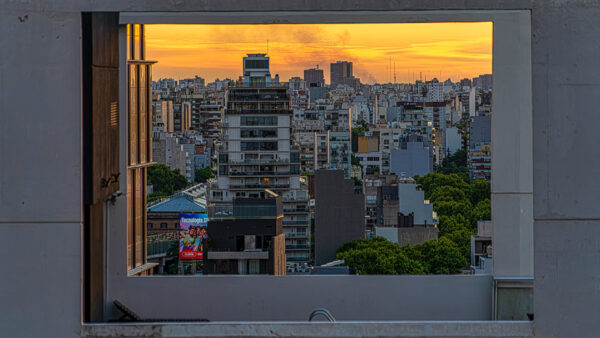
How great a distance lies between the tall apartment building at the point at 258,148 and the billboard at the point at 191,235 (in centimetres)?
281

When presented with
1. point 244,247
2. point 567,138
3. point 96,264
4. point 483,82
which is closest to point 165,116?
point 483,82

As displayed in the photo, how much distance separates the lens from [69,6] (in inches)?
127

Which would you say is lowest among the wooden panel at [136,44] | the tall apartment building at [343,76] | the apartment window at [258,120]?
the wooden panel at [136,44]

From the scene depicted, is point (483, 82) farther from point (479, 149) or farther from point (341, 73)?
point (479, 149)

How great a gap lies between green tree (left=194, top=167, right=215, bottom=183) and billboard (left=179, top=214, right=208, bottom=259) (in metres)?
24.0

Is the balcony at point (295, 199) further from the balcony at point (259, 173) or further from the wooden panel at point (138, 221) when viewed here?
the wooden panel at point (138, 221)

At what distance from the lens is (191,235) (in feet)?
89.6

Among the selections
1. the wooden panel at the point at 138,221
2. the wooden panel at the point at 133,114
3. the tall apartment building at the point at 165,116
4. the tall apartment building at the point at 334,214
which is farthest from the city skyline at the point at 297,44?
the tall apartment building at the point at 165,116

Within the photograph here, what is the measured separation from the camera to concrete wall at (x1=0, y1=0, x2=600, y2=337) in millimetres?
3203

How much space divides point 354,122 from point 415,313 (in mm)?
74706

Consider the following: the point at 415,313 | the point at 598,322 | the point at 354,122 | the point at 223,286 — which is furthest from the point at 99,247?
the point at 354,122

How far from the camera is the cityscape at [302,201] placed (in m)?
12.9

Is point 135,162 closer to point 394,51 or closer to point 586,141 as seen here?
point 586,141

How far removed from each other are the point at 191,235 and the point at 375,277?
23.0 meters
